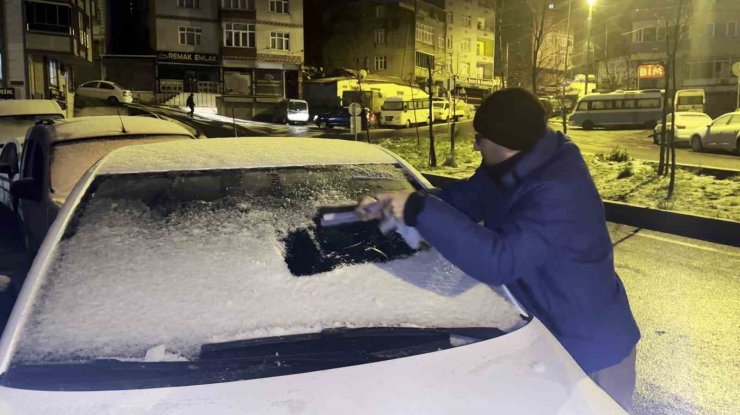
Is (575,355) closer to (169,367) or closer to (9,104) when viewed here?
(169,367)

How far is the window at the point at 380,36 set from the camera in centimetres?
6494

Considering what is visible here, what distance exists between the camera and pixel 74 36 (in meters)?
40.8

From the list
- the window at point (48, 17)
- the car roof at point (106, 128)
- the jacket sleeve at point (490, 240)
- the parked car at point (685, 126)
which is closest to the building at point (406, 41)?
the window at point (48, 17)

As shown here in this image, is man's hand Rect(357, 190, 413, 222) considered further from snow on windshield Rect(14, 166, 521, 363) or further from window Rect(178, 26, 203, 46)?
window Rect(178, 26, 203, 46)

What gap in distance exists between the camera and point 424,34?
66000 millimetres

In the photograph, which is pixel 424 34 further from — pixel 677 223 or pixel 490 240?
pixel 490 240

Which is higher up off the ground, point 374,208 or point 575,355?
point 374,208

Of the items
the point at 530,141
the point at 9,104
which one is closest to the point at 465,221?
the point at 530,141

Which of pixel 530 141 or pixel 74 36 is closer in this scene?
pixel 530 141

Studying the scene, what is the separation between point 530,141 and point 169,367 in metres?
1.30

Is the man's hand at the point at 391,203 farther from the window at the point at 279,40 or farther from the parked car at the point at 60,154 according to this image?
the window at the point at 279,40

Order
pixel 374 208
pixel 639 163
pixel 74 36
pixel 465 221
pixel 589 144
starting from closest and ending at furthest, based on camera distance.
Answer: pixel 465 221
pixel 374 208
pixel 639 163
pixel 589 144
pixel 74 36

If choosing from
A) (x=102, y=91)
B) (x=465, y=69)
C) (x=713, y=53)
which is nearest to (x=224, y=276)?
(x=102, y=91)

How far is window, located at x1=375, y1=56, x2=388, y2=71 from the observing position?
214 ft
